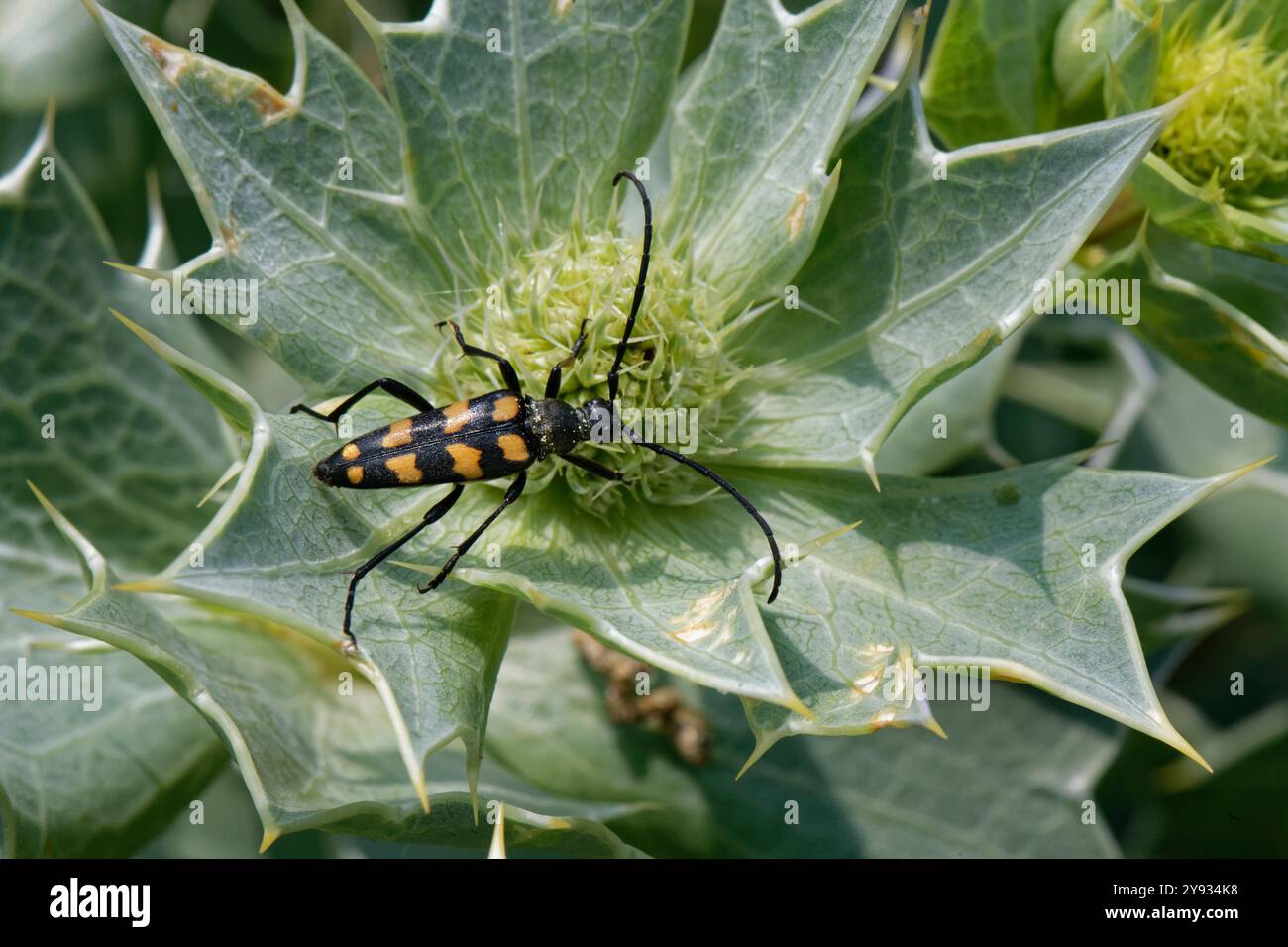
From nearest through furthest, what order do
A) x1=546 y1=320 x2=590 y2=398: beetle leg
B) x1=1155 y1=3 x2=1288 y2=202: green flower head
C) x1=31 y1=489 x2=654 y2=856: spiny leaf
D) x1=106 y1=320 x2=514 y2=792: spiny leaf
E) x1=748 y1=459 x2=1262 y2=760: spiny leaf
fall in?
x1=106 y1=320 x2=514 y2=792: spiny leaf → x1=31 y1=489 x2=654 y2=856: spiny leaf → x1=748 y1=459 x2=1262 y2=760: spiny leaf → x1=546 y1=320 x2=590 y2=398: beetle leg → x1=1155 y1=3 x2=1288 y2=202: green flower head

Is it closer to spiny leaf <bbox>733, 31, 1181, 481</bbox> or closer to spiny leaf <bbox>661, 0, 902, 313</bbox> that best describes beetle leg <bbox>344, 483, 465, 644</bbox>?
spiny leaf <bbox>733, 31, 1181, 481</bbox>

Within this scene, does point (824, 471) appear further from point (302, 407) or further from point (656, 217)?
point (302, 407)

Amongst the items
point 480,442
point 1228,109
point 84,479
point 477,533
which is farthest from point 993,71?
point 84,479

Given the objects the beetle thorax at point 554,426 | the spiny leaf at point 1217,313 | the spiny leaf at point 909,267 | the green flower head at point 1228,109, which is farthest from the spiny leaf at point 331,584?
the green flower head at point 1228,109

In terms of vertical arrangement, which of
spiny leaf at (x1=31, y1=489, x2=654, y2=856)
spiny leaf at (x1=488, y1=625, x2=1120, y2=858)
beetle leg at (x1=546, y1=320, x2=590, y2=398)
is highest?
beetle leg at (x1=546, y1=320, x2=590, y2=398)

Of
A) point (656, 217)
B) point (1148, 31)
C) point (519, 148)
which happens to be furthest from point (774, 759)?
point (1148, 31)

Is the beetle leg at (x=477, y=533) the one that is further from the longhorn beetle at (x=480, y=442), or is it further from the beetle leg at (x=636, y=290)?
the beetle leg at (x=636, y=290)

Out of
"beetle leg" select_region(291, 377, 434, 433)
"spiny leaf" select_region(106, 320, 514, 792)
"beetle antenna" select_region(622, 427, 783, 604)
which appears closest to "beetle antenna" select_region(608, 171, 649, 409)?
"beetle antenna" select_region(622, 427, 783, 604)
